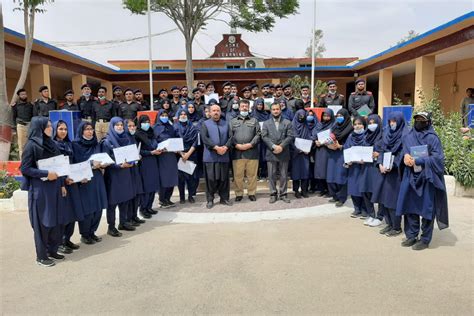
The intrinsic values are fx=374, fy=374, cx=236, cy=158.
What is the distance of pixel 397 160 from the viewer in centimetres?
498

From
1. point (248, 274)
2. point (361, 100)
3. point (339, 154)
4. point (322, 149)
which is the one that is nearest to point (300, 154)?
point (322, 149)

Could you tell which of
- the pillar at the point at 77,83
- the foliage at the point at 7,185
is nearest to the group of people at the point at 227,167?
the foliage at the point at 7,185

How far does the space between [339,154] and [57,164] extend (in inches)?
180

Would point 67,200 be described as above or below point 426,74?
below

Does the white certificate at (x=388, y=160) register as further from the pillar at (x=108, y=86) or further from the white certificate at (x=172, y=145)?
the pillar at (x=108, y=86)

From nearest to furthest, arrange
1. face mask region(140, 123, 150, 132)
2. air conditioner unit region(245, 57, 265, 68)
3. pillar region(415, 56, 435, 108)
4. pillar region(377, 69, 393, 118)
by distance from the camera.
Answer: face mask region(140, 123, 150, 132) → pillar region(415, 56, 435, 108) → pillar region(377, 69, 393, 118) → air conditioner unit region(245, 57, 265, 68)

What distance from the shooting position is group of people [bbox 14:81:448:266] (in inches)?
175

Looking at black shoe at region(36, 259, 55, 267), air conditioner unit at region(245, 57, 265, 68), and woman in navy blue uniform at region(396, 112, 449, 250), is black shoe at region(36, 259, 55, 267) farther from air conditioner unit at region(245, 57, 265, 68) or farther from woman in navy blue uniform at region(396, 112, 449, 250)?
air conditioner unit at region(245, 57, 265, 68)

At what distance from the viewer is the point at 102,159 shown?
495 cm

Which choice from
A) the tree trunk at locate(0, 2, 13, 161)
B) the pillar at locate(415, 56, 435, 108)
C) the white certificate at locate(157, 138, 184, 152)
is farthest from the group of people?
the pillar at locate(415, 56, 435, 108)

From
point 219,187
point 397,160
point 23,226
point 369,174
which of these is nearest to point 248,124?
point 219,187

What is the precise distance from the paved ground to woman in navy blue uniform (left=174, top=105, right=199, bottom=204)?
1.68m

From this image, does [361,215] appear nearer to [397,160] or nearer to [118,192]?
[397,160]

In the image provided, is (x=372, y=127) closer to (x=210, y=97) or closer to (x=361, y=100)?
(x=361, y=100)
